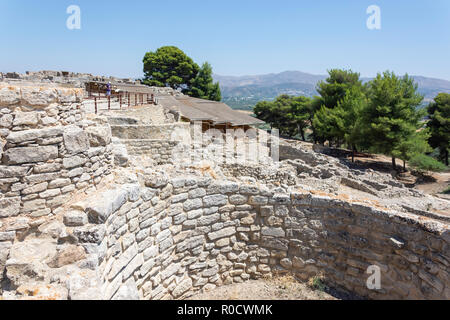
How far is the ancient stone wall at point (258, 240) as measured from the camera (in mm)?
4125

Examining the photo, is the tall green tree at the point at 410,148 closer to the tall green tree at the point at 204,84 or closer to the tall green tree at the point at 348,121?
the tall green tree at the point at 348,121

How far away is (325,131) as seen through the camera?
95.3 feet

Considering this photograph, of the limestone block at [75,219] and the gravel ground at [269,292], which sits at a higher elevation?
the limestone block at [75,219]

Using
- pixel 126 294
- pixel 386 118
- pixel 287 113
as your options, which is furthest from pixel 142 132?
pixel 287 113

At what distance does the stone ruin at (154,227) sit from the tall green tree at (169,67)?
37082 millimetres

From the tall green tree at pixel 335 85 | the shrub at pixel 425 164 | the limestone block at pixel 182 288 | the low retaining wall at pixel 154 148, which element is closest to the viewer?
the limestone block at pixel 182 288

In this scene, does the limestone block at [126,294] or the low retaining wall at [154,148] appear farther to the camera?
the low retaining wall at [154,148]

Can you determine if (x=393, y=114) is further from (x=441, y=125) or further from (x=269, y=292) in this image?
(x=269, y=292)

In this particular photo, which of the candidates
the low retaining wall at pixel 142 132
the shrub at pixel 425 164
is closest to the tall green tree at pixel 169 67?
the shrub at pixel 425 164

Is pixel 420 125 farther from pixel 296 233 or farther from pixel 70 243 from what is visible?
pixel 70 243

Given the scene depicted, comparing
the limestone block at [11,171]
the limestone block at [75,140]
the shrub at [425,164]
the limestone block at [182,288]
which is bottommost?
the limestone block at [182,288]

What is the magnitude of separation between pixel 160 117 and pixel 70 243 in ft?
36.9

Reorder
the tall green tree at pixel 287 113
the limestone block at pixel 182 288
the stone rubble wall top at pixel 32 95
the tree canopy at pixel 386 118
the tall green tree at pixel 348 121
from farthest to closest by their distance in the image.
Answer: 1. the tall green tree at pixel 287 113
2. the tall green tree at pixel 348 121
3. the tree canopy at pixel 386 118
4. the limestone block at pixel 182 288
5. the stone rubble wall top at pixel 32 95
